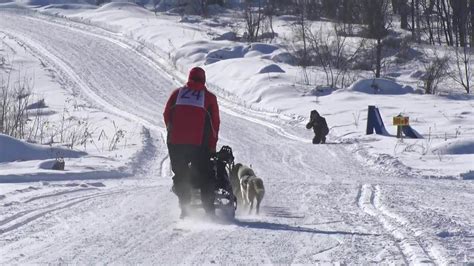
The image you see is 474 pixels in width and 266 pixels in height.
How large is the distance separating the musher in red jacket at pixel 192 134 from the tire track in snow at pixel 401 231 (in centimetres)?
186

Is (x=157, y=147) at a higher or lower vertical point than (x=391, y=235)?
lower

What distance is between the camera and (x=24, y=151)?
49.4ft

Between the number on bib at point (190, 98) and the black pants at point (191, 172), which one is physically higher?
the number on bib at point (190, 98)

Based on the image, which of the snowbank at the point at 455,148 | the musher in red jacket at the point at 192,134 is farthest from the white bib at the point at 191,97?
the snowbank at the point at 455,148

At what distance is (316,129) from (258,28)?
2686 centimetres

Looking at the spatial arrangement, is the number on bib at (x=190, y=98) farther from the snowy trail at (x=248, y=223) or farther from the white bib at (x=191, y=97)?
the snowy trail at (x=248, y=223)

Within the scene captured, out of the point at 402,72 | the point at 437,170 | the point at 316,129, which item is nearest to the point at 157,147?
the point at 316,129

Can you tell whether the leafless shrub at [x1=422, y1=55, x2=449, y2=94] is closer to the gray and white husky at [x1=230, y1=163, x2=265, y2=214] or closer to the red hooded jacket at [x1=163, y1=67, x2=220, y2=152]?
the gray and white husky at [x1=230, y1=163, x2=265, y2=214]

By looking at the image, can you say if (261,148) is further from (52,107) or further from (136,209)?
(52,107)

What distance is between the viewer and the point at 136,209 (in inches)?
Result: 377

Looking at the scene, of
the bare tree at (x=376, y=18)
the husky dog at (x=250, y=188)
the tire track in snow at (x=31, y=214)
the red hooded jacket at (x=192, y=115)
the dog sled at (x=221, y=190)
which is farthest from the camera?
the bare tree at (x=376, y=18)

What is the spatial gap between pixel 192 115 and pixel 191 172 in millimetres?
647

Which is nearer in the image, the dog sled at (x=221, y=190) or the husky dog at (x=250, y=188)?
the dog sled at (x=221, y=190)

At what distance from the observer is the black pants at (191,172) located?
9.11m
